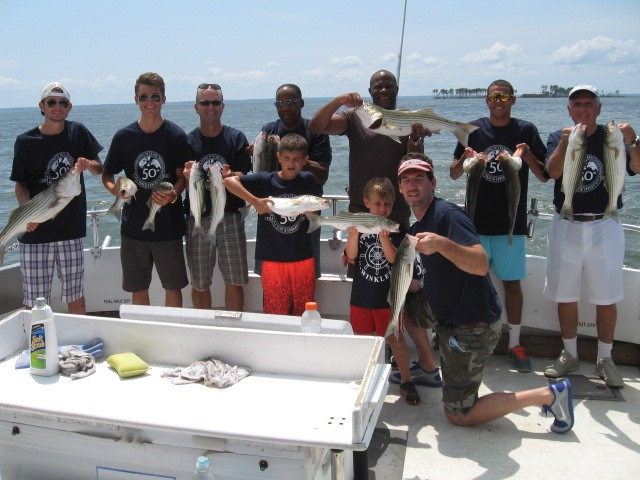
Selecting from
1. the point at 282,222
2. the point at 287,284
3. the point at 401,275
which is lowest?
the point at 287,284

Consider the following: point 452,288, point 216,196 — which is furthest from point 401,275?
point 216,196

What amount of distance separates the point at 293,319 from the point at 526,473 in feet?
5.50

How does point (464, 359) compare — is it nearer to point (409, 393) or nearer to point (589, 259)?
point (409, 393)

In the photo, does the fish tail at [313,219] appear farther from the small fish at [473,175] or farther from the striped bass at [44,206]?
the striped bass at [44,206]

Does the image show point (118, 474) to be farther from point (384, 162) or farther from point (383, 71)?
point (383, 71)

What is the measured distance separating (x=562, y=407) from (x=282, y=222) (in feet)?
7.74

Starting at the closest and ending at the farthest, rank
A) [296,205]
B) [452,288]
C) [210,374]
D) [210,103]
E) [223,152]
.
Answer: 1. [210,374]
2. [452,288]
3. [296,205]
4. [210,103]
5. [223,152]

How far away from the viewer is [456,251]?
3531 millimetres

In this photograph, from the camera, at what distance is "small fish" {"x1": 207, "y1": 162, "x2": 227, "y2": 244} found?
184 inches

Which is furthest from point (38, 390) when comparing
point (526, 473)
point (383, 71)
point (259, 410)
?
point (383, 71)

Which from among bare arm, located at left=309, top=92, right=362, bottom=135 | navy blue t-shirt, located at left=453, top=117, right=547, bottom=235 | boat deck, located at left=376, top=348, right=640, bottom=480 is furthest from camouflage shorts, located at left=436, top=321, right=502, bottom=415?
bare arm, located at left=309, top=92, right=362, bottom=135

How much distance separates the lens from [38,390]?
320 centimetres

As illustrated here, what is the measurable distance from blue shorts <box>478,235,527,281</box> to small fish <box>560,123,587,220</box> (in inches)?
22.9

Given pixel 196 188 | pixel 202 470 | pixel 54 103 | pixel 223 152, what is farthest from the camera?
pixel 223 152
